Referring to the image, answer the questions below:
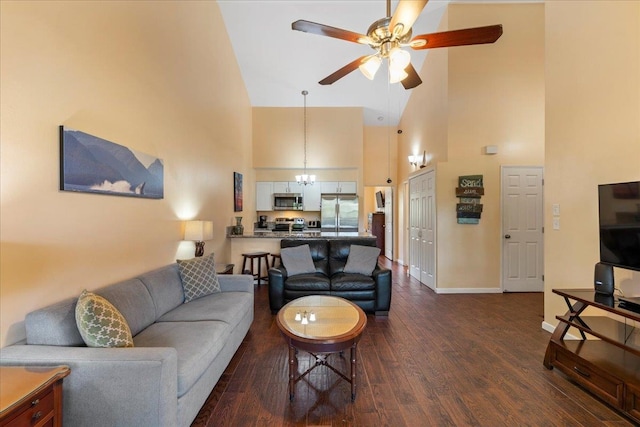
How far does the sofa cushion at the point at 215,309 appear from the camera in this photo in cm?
233

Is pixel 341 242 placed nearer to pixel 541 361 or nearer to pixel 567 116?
pixel 541 361

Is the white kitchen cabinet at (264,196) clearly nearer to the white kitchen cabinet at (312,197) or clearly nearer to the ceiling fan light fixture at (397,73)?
the white kitchen cabinet at (312,197)

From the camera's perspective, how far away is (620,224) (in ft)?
6.82

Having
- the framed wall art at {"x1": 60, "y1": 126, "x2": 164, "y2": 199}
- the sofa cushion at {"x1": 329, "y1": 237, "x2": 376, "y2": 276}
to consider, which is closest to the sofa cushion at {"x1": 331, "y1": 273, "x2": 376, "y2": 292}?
the sofa cushion at {"x1": 329, "y1": 237, "x2": 376, "y2": 276}

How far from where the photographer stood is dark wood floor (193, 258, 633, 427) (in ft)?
5.93

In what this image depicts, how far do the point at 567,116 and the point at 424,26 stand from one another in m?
2.95

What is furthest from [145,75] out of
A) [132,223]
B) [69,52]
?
[132,223]

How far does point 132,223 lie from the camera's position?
2484 mm

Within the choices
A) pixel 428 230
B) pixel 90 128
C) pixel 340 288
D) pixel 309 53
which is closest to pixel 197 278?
pixel 90 128

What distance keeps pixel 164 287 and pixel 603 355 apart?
3710mm

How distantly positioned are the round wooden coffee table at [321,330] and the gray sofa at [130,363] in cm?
56

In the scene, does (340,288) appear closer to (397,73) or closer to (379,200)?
(397,73)

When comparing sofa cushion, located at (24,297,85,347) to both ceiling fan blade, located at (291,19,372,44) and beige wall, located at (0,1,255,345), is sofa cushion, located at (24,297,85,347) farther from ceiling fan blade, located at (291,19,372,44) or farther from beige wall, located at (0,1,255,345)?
ceiling fan blade, located at (291,19,372,44)

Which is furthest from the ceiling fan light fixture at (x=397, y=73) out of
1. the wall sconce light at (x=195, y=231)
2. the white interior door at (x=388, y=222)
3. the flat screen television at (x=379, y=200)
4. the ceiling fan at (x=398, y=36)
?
the flat screen television at (x=379, y=200)
